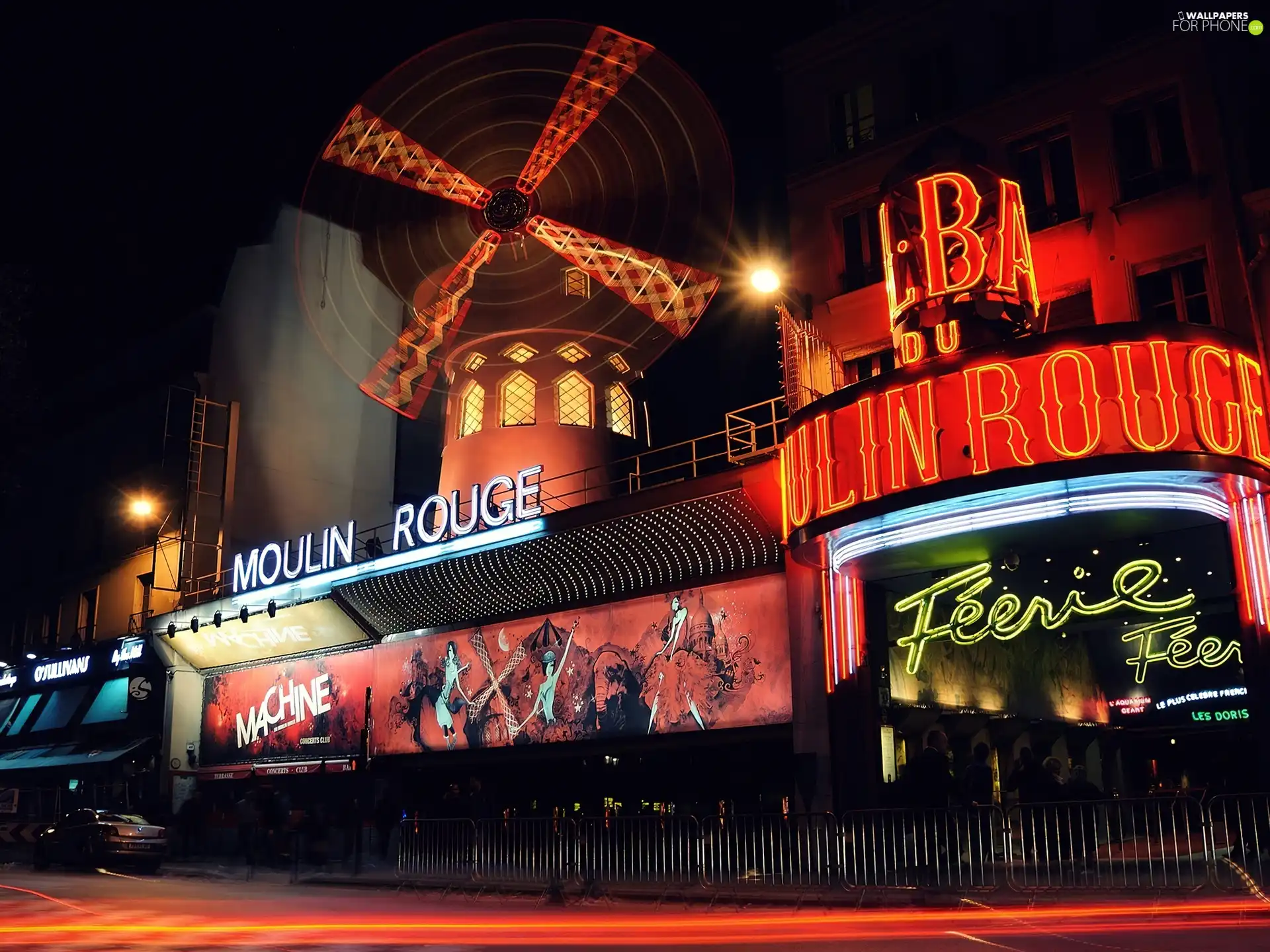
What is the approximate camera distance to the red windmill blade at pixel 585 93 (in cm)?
2827

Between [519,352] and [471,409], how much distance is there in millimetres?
1754

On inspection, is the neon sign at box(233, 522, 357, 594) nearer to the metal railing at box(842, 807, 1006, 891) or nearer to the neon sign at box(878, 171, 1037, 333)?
the neon sign at box(878, 171, 1037, 333)

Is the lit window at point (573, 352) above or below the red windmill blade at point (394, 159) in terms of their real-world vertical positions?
below

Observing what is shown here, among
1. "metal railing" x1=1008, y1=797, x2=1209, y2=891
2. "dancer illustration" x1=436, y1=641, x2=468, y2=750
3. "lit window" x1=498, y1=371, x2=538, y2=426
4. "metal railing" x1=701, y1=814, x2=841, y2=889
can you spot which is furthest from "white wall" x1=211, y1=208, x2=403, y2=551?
"metal railing" x1=1008, y1=797, x2=1209, y2=891

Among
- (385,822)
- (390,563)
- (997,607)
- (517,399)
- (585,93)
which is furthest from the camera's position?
(585,93)

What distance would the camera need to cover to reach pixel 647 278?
92.9ft

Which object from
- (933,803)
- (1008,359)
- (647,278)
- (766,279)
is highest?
(647,278)

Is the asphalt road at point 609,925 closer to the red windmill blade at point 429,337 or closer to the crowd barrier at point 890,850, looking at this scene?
the crowd barrier at point 890,850

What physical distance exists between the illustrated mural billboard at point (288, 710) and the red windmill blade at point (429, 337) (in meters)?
6.86

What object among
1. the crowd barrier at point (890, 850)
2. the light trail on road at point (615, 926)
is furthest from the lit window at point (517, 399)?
the light trail on road at point (615, 926)

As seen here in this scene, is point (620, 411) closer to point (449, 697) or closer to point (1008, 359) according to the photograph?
point (449, 697)

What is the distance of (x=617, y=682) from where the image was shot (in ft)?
67.7

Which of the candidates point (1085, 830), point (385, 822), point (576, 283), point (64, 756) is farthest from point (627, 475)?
point (64, 756)

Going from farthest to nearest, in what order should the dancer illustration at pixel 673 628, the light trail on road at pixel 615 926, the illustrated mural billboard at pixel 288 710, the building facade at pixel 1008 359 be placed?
the illustrated mural billboard at pixel 288 710
the dancer illustration at pixel 673 628
the building facade at pixel 1008 359
the light trail on road at pixel 615 926
